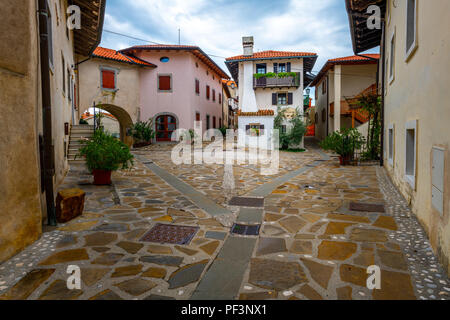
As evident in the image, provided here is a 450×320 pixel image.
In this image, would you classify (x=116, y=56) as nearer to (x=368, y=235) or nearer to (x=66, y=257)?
(x=66, y=257)

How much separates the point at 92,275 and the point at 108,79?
65.2 feet

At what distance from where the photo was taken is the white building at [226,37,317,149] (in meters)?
22.4

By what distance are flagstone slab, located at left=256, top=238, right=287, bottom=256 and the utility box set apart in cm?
191

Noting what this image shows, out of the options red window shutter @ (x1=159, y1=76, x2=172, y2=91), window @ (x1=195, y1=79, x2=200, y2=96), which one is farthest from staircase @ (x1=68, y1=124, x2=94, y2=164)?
window @ (x1=195, y1=79, x2=200, y2=96)

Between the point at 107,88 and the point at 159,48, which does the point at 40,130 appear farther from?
the point at 159,48

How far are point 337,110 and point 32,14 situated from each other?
20602 mm

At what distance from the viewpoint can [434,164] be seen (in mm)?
3805

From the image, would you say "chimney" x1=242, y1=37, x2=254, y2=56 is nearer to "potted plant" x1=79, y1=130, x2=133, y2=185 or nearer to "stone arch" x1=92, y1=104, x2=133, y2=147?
"stone arch" x1=92, y1=104, x2=133, y2=147

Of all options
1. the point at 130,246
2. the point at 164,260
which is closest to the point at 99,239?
the point at 130,246

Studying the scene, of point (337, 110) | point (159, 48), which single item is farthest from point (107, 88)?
point (337, 110)

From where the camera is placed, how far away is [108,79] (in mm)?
20609
